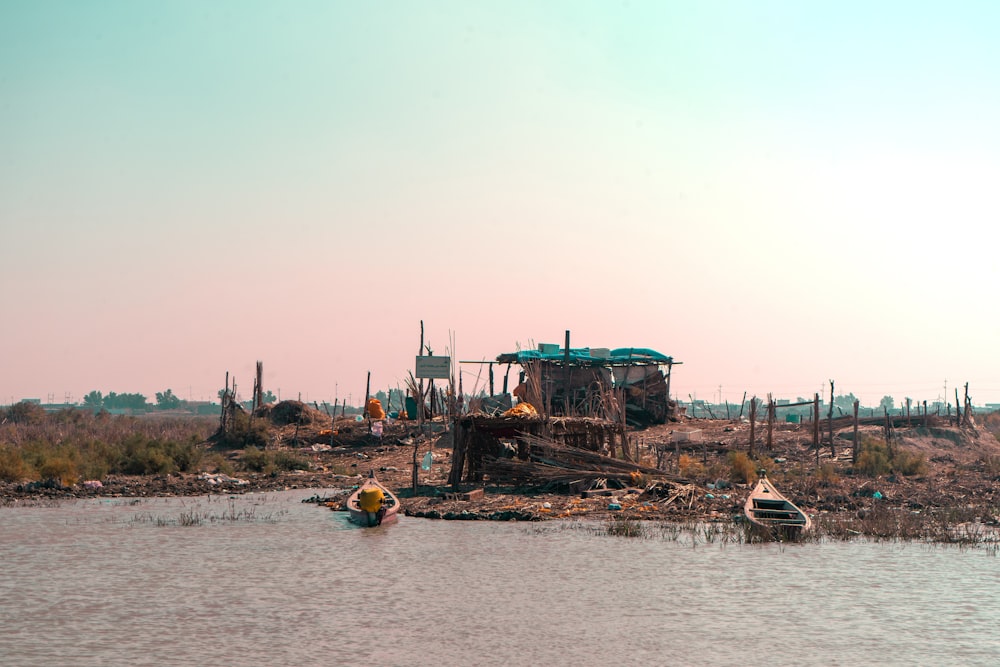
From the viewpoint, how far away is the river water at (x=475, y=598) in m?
11.8

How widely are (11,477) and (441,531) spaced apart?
50.2 ft

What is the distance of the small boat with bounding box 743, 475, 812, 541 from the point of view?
763 inches

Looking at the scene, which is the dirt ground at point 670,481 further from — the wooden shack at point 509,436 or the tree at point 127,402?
the tree at point 127,402

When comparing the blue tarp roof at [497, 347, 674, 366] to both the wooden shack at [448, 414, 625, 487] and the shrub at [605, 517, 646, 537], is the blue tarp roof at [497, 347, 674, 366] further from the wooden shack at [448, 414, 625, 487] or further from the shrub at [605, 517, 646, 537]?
the shrub at [605, 517, 646, 537]

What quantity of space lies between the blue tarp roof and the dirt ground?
10.5 feet

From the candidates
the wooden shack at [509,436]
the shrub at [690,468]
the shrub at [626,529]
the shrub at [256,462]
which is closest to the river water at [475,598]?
the shrub at [626,529]

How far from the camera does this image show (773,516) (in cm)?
2048

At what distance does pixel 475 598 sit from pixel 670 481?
12042 mm

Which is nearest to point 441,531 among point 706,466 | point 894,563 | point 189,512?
point 189,512

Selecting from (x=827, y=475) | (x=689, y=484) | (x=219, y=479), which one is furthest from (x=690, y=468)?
(x=219, y=479)

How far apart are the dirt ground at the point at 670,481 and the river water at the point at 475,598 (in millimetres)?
2550

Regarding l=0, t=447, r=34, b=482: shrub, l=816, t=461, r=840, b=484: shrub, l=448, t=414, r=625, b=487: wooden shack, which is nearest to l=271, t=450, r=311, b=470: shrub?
l=0, t=447, r=34, b=482: shrub

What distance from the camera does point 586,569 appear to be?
1692cm

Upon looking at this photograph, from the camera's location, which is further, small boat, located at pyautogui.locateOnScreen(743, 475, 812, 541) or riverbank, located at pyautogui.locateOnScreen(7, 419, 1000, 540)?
riverbank, located at pyautogui.locateOnScreen(7, 419, 1000, 540)
